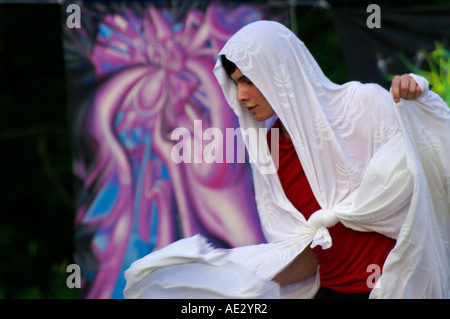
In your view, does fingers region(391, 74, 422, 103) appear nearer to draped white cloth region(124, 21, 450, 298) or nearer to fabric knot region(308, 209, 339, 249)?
draped white cloth region(124, 21, 450, 298)

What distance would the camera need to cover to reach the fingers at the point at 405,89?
2.31 m

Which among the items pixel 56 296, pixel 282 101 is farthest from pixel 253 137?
pixel 56 296

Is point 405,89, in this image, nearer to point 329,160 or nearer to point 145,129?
point 329,160

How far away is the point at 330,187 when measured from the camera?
8.07 feet

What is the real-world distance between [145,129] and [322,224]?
4.85ft

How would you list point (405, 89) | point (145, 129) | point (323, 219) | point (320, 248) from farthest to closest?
1. point (145, 129)
2. point (320, 248)
3. point (323, 219)
4. point (405, 89)

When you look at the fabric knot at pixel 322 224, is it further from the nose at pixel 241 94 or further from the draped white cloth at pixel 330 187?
the nose at pixel 241 94

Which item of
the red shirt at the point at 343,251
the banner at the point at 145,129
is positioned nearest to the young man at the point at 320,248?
the red shirt at the point at 343,251

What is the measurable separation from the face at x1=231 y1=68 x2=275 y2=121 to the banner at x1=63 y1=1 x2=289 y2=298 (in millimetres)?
988

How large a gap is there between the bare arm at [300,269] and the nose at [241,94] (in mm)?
537

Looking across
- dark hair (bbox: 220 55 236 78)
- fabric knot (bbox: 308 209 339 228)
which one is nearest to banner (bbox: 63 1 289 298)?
dark hair (bbox: 220 55 236 78)

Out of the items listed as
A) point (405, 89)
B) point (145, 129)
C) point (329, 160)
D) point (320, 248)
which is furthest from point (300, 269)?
point (145, 129)

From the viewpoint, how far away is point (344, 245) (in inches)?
98.0
